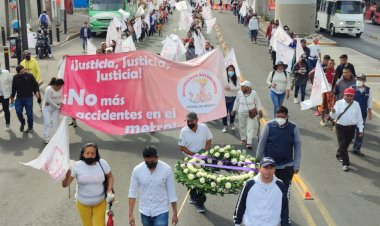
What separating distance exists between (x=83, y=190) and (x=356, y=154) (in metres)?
7.00

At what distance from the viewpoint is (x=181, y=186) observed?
9594 mm

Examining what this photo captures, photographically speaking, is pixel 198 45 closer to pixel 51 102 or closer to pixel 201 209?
pixel 51 102

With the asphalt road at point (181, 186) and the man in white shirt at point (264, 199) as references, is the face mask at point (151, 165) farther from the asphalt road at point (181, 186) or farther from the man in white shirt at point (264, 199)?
the asphalt road at point (181, 186)

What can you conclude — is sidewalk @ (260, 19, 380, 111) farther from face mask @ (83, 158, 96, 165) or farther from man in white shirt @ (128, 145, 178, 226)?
face mask @ (83, 158, 96, 165)

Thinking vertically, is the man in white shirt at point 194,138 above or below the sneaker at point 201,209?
above

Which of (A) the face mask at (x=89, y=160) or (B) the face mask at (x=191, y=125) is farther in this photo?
(B) the face mask at (x=191, y=125)

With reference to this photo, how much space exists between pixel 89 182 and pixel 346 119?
5.82m

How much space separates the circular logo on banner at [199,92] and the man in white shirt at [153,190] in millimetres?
5976

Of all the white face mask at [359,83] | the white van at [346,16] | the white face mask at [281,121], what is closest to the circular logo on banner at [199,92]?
the white face mask at [359,83]

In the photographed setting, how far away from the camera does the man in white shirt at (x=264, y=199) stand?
18.5ft

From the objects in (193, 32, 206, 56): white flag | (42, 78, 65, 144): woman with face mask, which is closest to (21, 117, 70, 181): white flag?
(42, 78, 65, 144): woman with face mask

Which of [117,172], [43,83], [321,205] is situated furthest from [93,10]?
[321,205]

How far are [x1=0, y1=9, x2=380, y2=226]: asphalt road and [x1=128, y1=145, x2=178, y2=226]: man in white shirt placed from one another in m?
1.76

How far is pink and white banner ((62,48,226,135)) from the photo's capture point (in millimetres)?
12070
